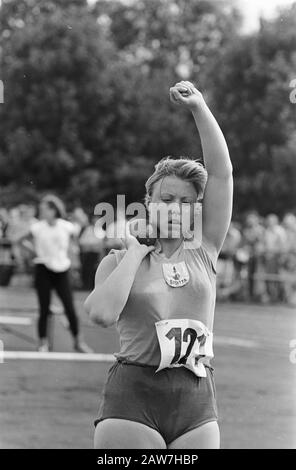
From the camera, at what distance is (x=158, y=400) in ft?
10.7

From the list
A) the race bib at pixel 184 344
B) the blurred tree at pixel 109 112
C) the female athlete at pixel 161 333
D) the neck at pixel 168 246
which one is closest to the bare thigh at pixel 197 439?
the female athlete at pixel 161 333

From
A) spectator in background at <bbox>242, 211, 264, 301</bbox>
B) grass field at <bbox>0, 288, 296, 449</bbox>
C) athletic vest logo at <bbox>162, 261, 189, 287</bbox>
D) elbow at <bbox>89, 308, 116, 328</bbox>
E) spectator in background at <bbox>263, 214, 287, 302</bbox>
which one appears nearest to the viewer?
elbow at <bbox>89, 308, 116, 328</bbox>

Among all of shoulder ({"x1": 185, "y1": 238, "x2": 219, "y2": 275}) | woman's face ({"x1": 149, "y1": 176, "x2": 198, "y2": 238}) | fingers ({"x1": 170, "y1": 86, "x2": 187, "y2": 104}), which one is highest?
fingers ({"x1": 170, "y1": 86, "x2": 187, "y2": 104})

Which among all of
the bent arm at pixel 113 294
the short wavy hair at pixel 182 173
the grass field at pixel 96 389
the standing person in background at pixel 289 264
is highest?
the short wavy hair at pixel 182 173

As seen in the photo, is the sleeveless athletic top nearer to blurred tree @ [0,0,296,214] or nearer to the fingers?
the fingers

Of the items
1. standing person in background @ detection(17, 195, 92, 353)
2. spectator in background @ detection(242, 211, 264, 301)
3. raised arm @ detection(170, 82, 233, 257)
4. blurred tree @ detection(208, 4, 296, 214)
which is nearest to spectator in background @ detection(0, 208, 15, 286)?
spectator in background @ detection(242, 211, 264, 301)

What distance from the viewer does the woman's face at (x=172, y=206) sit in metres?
3.38

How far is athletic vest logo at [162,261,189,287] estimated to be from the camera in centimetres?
333

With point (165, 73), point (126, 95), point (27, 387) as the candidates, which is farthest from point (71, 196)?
point (27, 387)

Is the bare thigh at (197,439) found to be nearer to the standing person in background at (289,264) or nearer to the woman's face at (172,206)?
the woman's face at (172,206)

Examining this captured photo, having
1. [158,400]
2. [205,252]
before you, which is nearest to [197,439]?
[158,400]

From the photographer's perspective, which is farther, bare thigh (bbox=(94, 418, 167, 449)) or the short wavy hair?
the short wavy hair

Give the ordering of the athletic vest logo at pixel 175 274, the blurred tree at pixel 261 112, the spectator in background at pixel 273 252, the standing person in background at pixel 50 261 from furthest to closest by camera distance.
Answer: the blurred tree at pixel 261 112 → the spectator in background at pixel 273 252 → the standing person in background at pixel 50 261 → the athletic vest logo at pixel 175 274

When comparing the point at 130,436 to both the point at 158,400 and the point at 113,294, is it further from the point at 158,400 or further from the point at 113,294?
the point at 113,294
